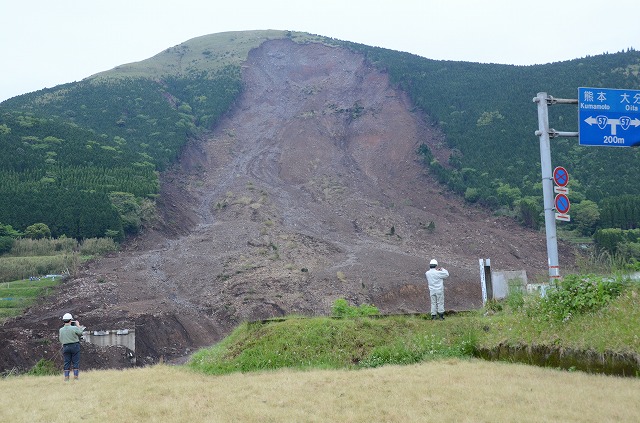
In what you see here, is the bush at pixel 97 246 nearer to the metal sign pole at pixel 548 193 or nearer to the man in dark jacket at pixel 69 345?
the man in dark jacket at pixel 69 345

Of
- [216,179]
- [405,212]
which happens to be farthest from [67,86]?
[405,212]

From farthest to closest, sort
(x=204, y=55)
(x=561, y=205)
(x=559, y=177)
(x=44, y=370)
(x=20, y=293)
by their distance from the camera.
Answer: (x=204, y=55), (x=20, y=293), (x=44, y=370), (x=559, y=177), (x=561, y=205)

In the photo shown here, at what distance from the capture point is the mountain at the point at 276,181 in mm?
29828

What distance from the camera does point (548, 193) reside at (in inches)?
483

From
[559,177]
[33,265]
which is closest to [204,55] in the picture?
[33,265]

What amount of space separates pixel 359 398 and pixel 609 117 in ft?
27.2

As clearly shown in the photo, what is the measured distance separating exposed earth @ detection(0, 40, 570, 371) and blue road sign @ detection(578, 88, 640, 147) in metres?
16.5

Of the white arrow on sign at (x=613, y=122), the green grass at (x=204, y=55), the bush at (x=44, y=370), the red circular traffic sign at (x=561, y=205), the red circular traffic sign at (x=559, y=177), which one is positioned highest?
the green grass at (x=204, y=55)

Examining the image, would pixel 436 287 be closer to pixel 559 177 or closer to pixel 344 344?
pixel 344 344

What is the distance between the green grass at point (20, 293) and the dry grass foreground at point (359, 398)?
683 inches

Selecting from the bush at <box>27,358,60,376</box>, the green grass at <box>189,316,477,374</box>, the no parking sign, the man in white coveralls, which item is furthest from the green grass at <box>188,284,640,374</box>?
the bush at <box>27,358,60,376</box>

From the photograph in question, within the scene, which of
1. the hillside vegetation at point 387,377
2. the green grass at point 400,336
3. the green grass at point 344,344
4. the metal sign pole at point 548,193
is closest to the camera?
the hillside vegetation at point 387,377

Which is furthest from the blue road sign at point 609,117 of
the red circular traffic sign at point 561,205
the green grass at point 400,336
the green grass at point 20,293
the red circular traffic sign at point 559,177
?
the green grass at point 20,293

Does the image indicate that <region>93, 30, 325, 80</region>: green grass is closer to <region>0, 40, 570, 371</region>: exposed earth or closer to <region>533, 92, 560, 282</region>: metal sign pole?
<region>0, 40, 570, 371</region>: exposed earth
